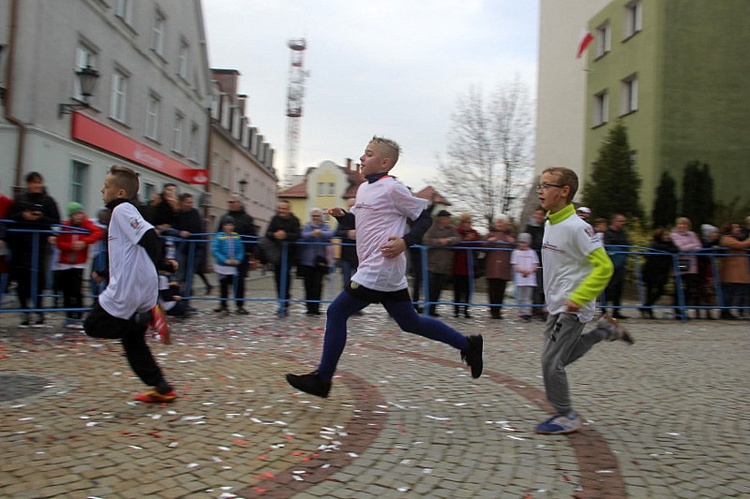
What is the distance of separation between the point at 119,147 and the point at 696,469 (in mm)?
19654

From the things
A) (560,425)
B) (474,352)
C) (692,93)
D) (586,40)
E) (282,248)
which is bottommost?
(560,425)

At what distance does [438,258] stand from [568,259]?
6944 mm

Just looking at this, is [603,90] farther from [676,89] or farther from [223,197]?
[223,197]

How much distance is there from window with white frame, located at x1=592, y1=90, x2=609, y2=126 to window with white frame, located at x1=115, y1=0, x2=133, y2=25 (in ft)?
59.8

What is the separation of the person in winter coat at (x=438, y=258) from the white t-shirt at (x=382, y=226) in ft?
21.5

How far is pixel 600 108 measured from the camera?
93.5ft

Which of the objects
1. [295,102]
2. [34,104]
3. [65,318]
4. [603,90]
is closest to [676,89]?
[603,90]

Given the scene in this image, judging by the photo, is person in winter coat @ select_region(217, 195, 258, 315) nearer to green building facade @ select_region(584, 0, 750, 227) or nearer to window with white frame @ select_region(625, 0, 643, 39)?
green building facade @ select_region(584, 0, 750, 227)

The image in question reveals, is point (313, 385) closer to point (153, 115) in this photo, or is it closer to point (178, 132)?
point (153, 115)

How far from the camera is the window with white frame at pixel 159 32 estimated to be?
80.5 feet

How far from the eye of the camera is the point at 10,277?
8.43 meters

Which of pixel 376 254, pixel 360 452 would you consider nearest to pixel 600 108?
pixel 376 254

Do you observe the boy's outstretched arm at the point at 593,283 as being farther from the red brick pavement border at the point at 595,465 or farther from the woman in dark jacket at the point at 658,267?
the woman in dark jacket at the point at 658,267

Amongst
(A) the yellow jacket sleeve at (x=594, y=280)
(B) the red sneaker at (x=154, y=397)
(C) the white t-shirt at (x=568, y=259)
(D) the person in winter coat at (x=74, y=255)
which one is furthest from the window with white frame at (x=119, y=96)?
(A) the yellow jacket sleeve at (x=594, y=280)
